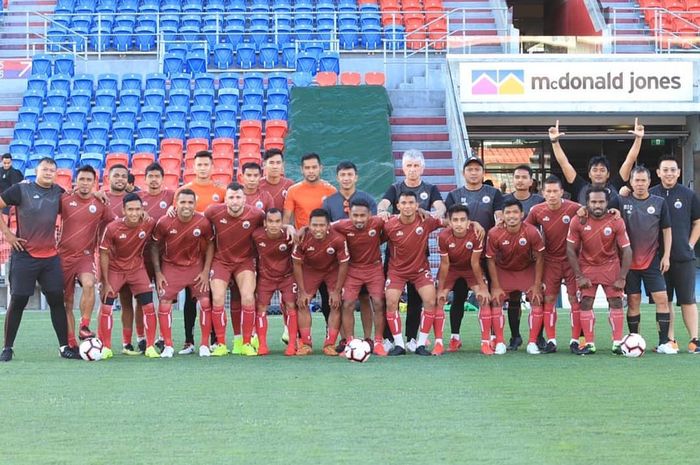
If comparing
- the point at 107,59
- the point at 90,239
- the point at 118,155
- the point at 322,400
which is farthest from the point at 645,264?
the point at 107,59

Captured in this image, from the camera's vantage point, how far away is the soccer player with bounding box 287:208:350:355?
1052 cm

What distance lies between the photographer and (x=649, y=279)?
35.0 ft

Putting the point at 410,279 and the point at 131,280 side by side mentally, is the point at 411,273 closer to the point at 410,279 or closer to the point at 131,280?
the point at 410,279

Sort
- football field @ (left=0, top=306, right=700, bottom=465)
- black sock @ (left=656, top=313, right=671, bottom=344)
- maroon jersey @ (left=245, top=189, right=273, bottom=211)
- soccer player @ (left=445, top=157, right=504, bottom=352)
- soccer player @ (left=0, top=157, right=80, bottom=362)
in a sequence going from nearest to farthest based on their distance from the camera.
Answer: football field @ (left=0, top=306, right=700, bottom=465) → soccer player @ (left=0, top=157, right=80, bottom=362) → black sock @ (left=656, top=313, right=671, bottom=344) → soccer player @ (left=445, top=157, right=504, bottom=352) → maroon jersey @ (left=245, top=189, right=273, bottom=211)

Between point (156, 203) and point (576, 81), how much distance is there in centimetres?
1256

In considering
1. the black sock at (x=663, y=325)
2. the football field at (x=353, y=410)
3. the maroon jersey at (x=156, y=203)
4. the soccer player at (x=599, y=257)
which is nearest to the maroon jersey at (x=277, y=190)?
the maroon jersey at (x=156, y=203)

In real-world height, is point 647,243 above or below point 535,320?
above

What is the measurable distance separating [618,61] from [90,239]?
13670 mm

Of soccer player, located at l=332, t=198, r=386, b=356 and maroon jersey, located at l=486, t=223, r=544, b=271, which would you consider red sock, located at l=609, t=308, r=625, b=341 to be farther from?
soccer player, located at l=332, t=198, r=386, b=356

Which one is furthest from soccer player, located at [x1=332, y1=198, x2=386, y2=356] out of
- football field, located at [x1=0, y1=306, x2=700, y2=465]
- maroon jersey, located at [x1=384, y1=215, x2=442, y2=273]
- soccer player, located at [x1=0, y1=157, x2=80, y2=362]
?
soccer player, located at [x1=0, y1=157, x2=80, y2=362]

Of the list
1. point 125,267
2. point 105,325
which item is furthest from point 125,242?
point 105,325

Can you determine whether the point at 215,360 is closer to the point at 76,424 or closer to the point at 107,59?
the point at 76,424

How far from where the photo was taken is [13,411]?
722cm

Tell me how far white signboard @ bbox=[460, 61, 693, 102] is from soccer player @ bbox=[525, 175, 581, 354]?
36.6ft
